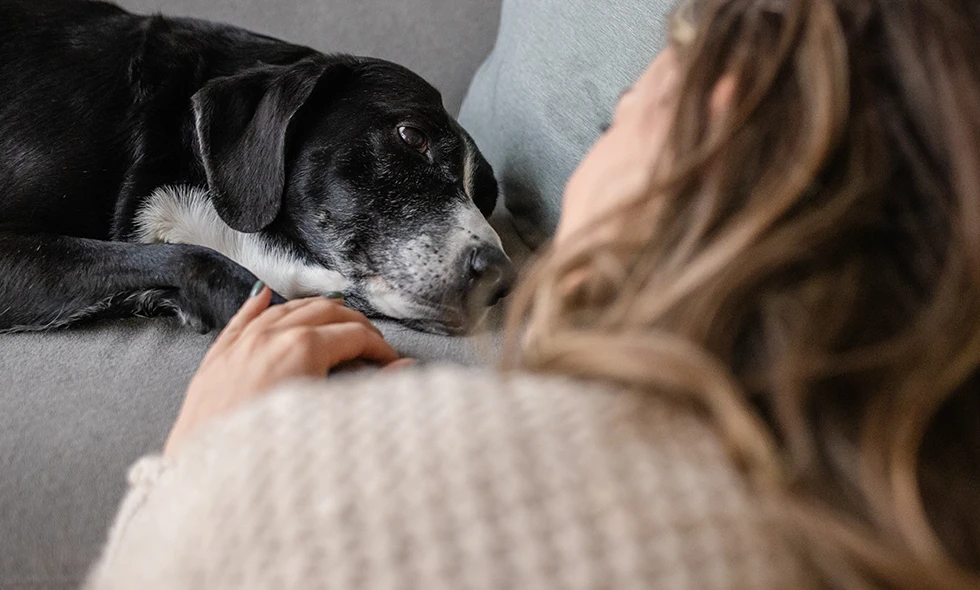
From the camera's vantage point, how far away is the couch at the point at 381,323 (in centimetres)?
84

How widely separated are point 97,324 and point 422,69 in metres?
1.10

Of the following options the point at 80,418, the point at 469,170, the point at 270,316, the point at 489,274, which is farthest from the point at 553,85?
the point at 80,418

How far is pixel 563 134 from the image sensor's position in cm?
145

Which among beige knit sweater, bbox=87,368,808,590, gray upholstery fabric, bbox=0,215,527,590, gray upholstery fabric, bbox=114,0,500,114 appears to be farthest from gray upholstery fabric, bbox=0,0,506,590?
gray upholstery fabric, bbox=114,0,500,114

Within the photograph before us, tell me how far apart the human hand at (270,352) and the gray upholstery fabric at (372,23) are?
3.77ft

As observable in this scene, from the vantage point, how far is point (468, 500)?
42 cm

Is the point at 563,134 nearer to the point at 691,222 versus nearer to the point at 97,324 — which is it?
the point at 97,324

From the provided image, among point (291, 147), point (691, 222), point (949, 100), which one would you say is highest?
point (949, 100)

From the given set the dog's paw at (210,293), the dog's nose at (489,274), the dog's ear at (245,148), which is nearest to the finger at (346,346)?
the dog's paw at (210,293)

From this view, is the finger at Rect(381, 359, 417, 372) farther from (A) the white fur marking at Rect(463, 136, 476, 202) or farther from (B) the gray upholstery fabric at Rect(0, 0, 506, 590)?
(A) the white fur marking at Rect(463, 136, 476, 202)

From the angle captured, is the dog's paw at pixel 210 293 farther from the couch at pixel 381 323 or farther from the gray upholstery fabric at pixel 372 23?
the gray upholstery fabric at pixel 372 23

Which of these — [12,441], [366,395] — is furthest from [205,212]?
[366,395]

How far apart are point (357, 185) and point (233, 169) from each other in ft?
0.70

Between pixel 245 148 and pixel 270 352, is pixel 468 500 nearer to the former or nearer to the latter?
pixel 270 352
